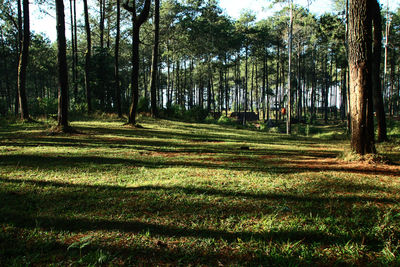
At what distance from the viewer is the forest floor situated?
2.12m

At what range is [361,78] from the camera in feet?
18.3

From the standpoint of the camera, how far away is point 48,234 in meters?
2.39

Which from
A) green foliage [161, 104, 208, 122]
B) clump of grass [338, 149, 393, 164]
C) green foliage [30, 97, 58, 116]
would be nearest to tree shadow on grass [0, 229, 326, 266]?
clump of grass [338, 149, 393, 164]

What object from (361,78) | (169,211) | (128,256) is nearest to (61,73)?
(169,211)

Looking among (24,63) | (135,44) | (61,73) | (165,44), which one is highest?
(165,44)

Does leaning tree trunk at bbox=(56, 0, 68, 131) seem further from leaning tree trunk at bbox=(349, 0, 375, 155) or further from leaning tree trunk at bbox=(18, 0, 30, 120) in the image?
leaning tree trunk at bbox=(349, 0, 375, 155)

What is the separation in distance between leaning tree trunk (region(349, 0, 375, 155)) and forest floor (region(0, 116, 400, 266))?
0.60 meters

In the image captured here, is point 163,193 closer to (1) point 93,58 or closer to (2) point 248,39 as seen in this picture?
(1) point 93,58

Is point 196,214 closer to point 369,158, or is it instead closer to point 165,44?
point 369,158

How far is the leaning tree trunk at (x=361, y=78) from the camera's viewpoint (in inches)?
219

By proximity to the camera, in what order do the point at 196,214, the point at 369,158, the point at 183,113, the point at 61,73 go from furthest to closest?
the point at 183,113
the point at 61,73
the point at 369,158
the point at 196,214

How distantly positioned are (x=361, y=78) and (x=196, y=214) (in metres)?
5.07

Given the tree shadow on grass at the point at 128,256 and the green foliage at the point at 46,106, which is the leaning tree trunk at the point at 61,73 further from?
the green foliage at the point at 46,106

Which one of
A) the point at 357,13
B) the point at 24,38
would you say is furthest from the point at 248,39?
the point at 357,13
